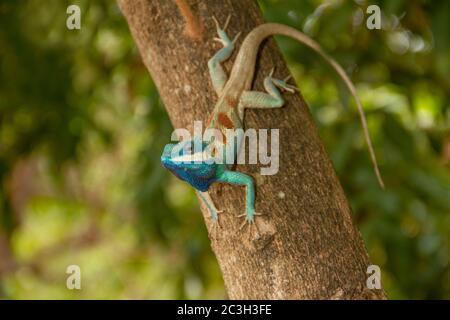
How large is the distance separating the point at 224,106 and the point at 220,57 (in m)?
0.17

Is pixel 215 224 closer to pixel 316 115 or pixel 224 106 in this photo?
pixel 224 106

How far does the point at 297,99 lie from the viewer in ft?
7.91

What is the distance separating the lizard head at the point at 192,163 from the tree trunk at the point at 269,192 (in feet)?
0.31

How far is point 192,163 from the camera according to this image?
2.46 metres

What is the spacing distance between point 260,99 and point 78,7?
5.67 feet

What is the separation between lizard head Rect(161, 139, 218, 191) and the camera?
2.43 meters

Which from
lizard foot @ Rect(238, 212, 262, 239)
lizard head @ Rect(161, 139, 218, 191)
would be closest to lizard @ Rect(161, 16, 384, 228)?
lizard head @ Rect(161, 139, 218, 191)

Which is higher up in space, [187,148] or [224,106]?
[224,106]

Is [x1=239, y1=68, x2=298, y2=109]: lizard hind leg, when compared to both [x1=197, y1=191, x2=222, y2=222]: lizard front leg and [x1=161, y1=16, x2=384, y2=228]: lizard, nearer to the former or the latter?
[x1=161, y1=16, x2=384, y2=228]: lizard

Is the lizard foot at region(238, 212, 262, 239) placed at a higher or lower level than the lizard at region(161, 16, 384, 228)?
lower

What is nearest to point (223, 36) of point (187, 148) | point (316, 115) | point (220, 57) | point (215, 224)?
point (220, 57)

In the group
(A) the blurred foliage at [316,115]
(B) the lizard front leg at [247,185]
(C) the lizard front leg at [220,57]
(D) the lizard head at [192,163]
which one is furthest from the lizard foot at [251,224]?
(A) the blurred foliage at [316,115]

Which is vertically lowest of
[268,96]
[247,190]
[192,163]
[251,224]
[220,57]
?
Result: [251,224]

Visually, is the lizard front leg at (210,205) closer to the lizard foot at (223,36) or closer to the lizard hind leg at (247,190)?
the lizard hind leg at (247,190)
